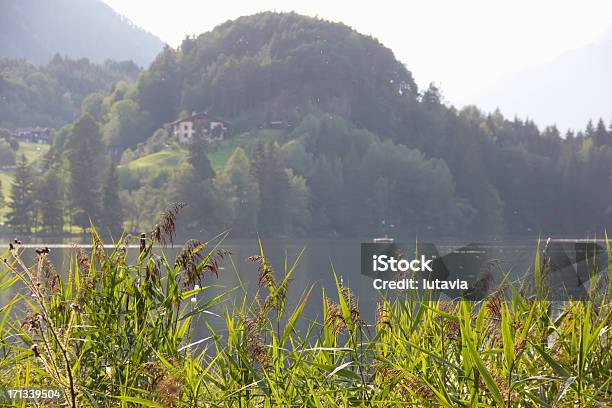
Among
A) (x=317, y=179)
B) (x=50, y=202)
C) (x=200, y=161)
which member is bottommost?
(x=50, y=202)

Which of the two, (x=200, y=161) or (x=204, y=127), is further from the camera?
(x=204, y=127)

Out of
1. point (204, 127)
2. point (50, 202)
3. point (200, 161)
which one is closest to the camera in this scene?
point (50, 202)

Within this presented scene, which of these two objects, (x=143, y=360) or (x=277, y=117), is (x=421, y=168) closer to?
(x=277, y=117)

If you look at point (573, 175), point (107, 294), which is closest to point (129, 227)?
point (573, 175)

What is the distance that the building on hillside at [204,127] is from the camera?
183125mm

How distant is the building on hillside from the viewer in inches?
7210

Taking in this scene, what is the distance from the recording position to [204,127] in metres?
184

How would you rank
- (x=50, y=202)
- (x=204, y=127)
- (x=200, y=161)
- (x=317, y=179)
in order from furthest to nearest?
(x=204, y=127)
(x=317, y=179)
(x=200, y=161)
(x=50, y=202)

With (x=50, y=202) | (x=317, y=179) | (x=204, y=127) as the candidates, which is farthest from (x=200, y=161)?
(x=204, y=127)

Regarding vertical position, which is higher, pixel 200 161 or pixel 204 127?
pixel 204 127

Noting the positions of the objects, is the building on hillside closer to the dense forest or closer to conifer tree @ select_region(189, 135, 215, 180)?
the dense forest

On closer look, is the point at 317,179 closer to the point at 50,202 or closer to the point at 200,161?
the point at 200,161

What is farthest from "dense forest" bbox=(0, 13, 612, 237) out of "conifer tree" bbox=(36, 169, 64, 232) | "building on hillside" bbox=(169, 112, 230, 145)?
"building on hillside" bbox=(169, 112, 230, 145)

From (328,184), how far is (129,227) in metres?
39.0
